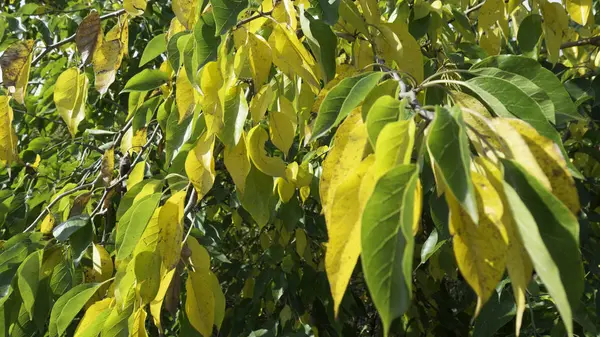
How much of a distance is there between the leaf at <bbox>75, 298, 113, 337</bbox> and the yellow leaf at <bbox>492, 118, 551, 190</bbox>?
64 cm

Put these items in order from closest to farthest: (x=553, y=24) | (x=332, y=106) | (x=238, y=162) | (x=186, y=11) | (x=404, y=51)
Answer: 1. (x=332, y=106)
2. (x=238, y=162)
3. (x=404, y=51)
4. (x=186, y=11)
5. (x=553, y=24)

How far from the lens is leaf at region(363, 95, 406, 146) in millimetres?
544

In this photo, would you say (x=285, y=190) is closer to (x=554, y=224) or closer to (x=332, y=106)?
(x=332, y=106)

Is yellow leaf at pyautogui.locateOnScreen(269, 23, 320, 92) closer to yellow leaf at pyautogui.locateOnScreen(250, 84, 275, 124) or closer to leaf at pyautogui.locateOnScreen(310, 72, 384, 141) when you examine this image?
yellow leaf at pyautogui.locateOnScreen(250, 84, 275, 124)

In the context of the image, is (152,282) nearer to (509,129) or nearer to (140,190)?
(140,190)

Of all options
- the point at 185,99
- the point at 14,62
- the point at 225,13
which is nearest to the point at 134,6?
the point at 14,62

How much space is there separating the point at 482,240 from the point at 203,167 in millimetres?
503

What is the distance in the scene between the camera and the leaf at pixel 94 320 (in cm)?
94

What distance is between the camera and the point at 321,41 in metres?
0.93

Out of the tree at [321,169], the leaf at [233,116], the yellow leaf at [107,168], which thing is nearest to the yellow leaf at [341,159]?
the tree at [321,169]

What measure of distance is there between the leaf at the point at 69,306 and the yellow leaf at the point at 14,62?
0.35 metres

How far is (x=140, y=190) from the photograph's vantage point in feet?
3.62

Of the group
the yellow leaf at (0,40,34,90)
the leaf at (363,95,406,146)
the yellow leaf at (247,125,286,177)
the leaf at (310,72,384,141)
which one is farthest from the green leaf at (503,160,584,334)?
the yellow leaf at (0,40,34,90)

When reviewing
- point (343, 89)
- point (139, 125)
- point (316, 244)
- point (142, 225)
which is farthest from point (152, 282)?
point (316, 244)
